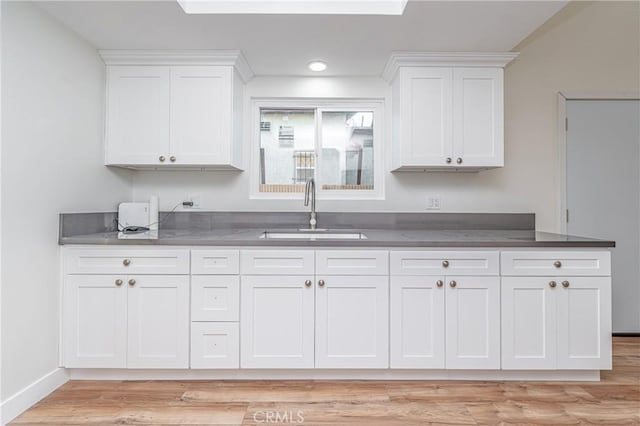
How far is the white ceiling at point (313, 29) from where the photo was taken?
6.25 feet

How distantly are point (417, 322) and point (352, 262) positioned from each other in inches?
20.0

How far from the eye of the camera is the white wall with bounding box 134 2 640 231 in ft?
9.10

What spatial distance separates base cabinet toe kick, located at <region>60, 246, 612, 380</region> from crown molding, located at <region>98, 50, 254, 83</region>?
1.28m

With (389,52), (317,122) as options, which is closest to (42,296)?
(317,122)

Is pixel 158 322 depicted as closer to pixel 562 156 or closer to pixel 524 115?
pixel 524 115

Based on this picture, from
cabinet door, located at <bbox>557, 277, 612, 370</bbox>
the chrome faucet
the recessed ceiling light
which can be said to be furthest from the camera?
the chrome faucet

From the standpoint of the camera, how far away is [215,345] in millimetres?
2059

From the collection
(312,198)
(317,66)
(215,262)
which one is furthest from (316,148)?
(215,262)

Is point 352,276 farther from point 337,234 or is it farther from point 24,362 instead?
point 24,362

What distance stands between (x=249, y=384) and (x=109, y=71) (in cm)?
226

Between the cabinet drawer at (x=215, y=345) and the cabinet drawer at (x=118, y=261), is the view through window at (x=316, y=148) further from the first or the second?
the cabinet drawer at (x=215, y=345)

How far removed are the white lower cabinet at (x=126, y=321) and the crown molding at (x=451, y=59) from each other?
77.8 inches

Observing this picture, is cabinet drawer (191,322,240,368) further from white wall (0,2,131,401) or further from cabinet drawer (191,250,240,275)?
white wall (0,2,131,401)

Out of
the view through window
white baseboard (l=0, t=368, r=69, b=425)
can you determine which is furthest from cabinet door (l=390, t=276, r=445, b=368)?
white baseboard (l=0, t=368, r=69, b=425)
